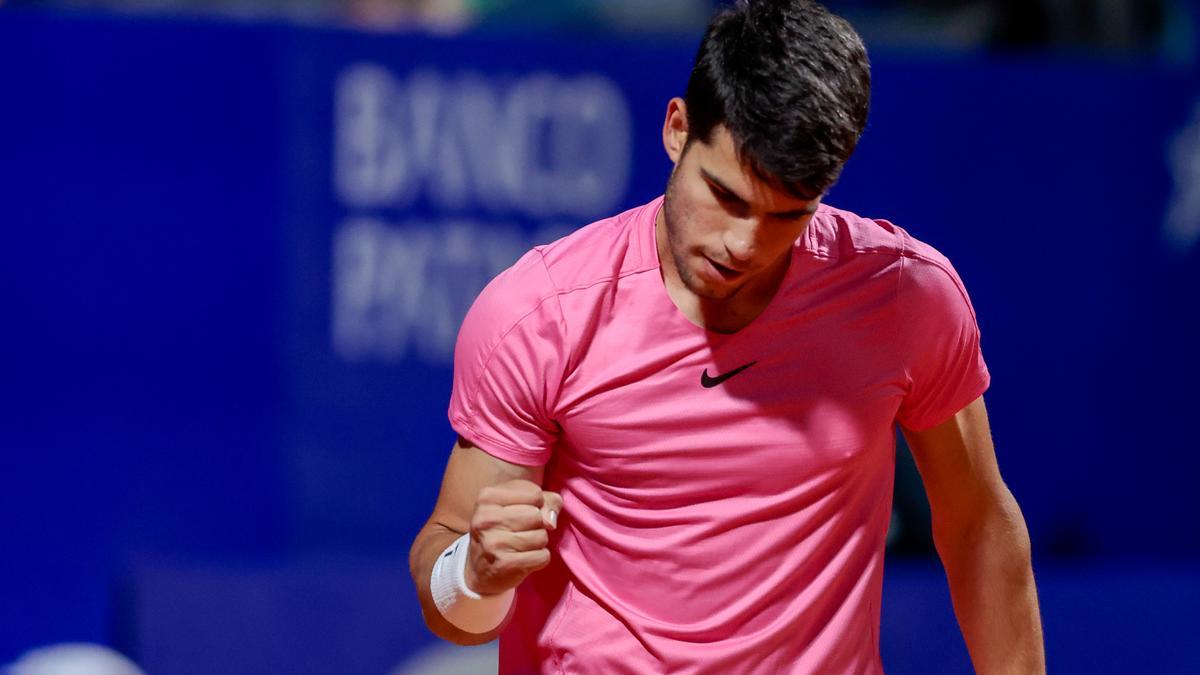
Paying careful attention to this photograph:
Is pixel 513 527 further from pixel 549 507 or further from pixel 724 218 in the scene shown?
pixel 724 218

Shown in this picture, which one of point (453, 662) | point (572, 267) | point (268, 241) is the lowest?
point (453, 662)

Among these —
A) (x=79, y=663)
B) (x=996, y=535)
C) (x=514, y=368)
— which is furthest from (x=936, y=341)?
(x=79, y=663)

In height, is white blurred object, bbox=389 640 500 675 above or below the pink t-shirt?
below

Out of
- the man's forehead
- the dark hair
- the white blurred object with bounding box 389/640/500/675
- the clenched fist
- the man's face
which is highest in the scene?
the dark hair

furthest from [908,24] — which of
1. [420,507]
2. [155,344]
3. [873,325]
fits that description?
[873,325]

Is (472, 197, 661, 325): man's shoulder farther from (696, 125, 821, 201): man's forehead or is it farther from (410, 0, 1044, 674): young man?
(696, 125, 821, 201): man's forehead

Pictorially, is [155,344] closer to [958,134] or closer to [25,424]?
[25,424]

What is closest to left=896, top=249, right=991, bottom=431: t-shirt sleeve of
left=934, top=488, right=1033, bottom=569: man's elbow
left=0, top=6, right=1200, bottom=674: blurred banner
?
left=934, top=488, right=1033, bottom=569: man's elbow

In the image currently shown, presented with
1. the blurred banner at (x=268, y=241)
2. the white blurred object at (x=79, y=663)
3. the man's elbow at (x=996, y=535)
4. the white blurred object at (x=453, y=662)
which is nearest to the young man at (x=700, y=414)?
the man's elbow at (x=996, y=535)

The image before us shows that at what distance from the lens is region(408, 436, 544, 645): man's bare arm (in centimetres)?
210

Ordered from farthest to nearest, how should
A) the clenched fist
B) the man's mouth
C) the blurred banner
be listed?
the blurred banner → the man's mouth → the clenched fist

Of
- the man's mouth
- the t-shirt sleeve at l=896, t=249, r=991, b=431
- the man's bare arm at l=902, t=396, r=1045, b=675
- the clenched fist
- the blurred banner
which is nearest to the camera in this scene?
the clenched fist

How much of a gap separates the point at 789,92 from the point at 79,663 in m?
2.59

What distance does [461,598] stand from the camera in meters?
2.06
